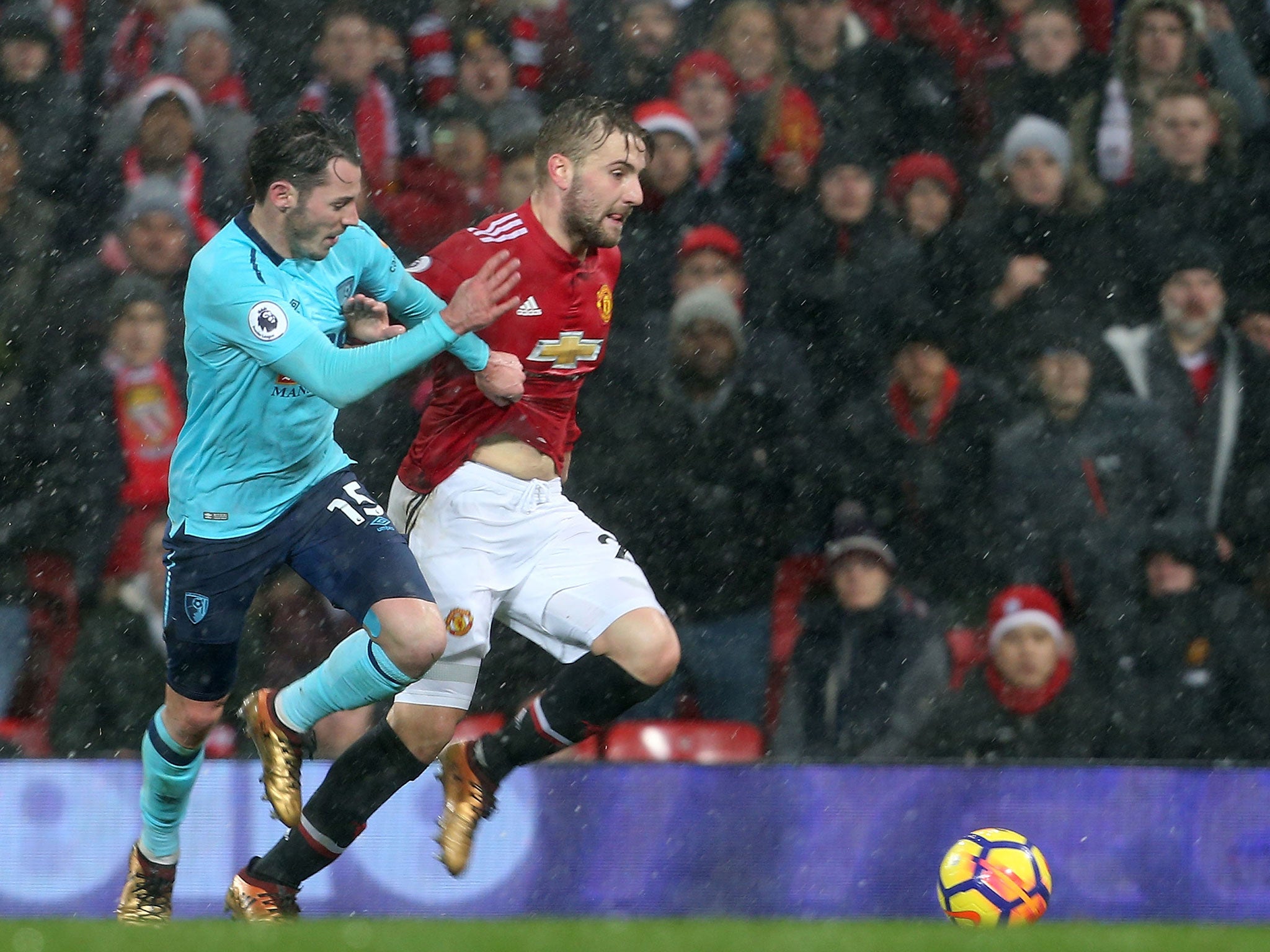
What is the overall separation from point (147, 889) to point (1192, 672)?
387 centimetres

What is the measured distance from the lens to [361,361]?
417 cm

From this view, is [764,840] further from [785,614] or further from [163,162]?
[163,162]

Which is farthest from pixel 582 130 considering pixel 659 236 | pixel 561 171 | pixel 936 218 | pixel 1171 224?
pixel 1171 224

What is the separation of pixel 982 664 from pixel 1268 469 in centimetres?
142

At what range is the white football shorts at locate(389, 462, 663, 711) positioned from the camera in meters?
4.62

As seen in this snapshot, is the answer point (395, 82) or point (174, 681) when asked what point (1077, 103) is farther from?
point (174, 681)

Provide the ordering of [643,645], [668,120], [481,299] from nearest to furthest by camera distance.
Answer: [481,299], [643,645], [668,120]

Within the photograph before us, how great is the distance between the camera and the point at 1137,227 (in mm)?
6840

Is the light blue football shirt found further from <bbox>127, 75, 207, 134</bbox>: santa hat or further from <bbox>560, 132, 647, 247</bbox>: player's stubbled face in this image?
<bbox>127, 75, 207, 134</bbox>: santa hat

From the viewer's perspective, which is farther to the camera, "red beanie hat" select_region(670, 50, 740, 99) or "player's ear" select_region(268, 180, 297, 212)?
"red beanie hat" select_region(670, 50, 740, 99)

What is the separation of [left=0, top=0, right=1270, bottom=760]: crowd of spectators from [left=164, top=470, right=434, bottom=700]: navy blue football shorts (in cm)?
182

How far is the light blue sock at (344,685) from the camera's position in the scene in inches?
174

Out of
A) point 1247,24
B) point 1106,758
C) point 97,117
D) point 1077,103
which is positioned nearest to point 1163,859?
point 1106,758

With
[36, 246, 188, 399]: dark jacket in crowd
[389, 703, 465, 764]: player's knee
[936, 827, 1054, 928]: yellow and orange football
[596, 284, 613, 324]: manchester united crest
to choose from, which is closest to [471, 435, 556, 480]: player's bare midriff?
[596, 284, 613, 324]: manchester united crest
